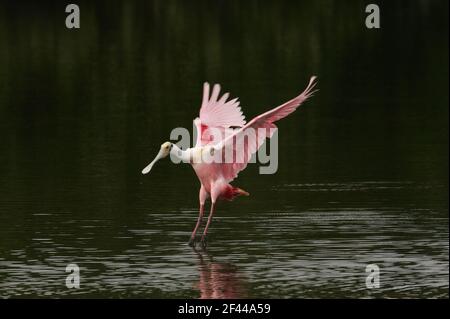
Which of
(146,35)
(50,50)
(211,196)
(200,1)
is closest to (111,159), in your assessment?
(211,196)

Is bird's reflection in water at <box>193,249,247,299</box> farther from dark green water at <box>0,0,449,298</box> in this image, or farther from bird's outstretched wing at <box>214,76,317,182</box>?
bird's outstretched wing at <box>214,76,317,182</box>

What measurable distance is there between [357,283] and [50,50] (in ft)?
117

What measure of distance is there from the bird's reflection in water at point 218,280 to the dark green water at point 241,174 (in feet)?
0.10

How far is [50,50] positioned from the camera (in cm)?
5172

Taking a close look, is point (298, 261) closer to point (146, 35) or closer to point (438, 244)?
point (438, 244)

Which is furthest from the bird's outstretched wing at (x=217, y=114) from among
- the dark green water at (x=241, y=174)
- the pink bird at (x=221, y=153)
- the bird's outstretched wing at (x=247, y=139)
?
the dark green water at (x=241, y=174)

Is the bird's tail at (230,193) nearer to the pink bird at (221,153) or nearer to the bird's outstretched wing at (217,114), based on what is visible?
the pink bird at (221,153)

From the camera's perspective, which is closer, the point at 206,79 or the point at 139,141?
the point at 139,141

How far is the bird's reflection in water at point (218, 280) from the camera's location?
16.7 metres

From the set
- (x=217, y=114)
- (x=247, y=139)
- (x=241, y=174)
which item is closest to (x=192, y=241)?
(x=247, y=139)

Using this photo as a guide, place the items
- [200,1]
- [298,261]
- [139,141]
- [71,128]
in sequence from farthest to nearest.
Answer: [200,1], [71,128], [139,141], [298,261]

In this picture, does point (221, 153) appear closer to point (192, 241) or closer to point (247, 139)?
point (247, 139)

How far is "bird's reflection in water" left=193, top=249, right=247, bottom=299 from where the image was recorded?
54.9 ft

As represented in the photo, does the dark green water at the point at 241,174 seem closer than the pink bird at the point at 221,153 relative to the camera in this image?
Yes
